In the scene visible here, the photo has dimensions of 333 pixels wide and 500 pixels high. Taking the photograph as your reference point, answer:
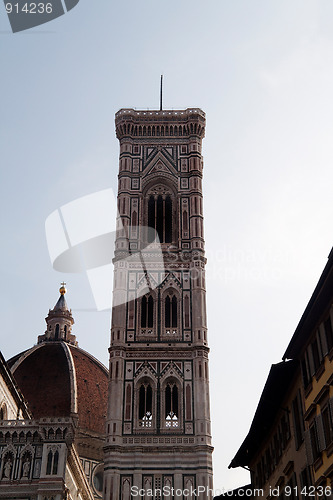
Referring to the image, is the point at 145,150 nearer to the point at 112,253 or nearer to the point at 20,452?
the point at 112,253

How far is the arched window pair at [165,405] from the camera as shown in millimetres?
39781

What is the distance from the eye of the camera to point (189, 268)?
45.8 meters

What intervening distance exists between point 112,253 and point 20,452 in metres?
14.1

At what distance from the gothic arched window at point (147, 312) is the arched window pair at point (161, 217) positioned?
14.9 ft

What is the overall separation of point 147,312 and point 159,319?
93 cm

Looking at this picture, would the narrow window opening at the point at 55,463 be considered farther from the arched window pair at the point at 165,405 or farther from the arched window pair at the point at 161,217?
the arched window pair at the point at 161,217

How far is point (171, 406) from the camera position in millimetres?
40344

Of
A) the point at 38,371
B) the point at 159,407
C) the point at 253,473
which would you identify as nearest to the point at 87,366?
the point at 38,371

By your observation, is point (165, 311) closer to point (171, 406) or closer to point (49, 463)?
point (171, 406)

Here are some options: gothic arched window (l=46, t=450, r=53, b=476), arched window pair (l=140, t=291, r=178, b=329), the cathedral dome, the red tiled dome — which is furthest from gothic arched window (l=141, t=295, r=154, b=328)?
the red tiled dome

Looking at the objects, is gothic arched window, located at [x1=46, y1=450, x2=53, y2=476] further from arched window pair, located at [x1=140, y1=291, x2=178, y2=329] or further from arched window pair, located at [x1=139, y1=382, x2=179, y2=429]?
arched window pair, located at [x1=140, y1=291, x2=178, y2=329]

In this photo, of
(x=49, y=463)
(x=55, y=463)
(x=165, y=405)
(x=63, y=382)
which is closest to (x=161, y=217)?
(x=165, y=405)

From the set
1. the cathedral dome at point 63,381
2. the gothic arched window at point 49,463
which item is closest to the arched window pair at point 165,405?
the gothic arched window at point 49,463

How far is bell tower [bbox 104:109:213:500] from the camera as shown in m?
38.2
